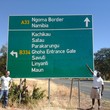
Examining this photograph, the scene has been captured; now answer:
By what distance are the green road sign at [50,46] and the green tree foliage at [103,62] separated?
299ft

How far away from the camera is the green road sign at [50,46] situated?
628 inches

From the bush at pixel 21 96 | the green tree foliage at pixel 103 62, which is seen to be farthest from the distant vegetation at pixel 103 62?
the bush at pixel 21 96

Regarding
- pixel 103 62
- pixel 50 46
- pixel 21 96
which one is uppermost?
pixel 103 62

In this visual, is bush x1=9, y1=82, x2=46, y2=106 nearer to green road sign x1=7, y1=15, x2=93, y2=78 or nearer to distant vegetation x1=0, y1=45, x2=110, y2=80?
green road sign x1=7, y1=15, x2=93, y2=78

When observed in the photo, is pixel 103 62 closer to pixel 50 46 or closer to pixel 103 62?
pixel 103 62

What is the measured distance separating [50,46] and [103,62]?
10065cm

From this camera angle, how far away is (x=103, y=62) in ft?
379

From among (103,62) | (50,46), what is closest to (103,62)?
(103,62)

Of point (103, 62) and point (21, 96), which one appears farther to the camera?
point (103, 62)

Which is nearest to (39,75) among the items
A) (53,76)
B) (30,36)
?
(53,76)

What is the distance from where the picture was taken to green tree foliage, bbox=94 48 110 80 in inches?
4326

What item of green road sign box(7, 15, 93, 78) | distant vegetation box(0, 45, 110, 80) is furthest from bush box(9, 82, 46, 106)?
distant vegetation box(0, 45, 110, 80)

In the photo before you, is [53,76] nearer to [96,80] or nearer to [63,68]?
[63,68]

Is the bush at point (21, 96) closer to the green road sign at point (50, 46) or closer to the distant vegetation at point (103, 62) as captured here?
the green road sign at point (50, 46)
